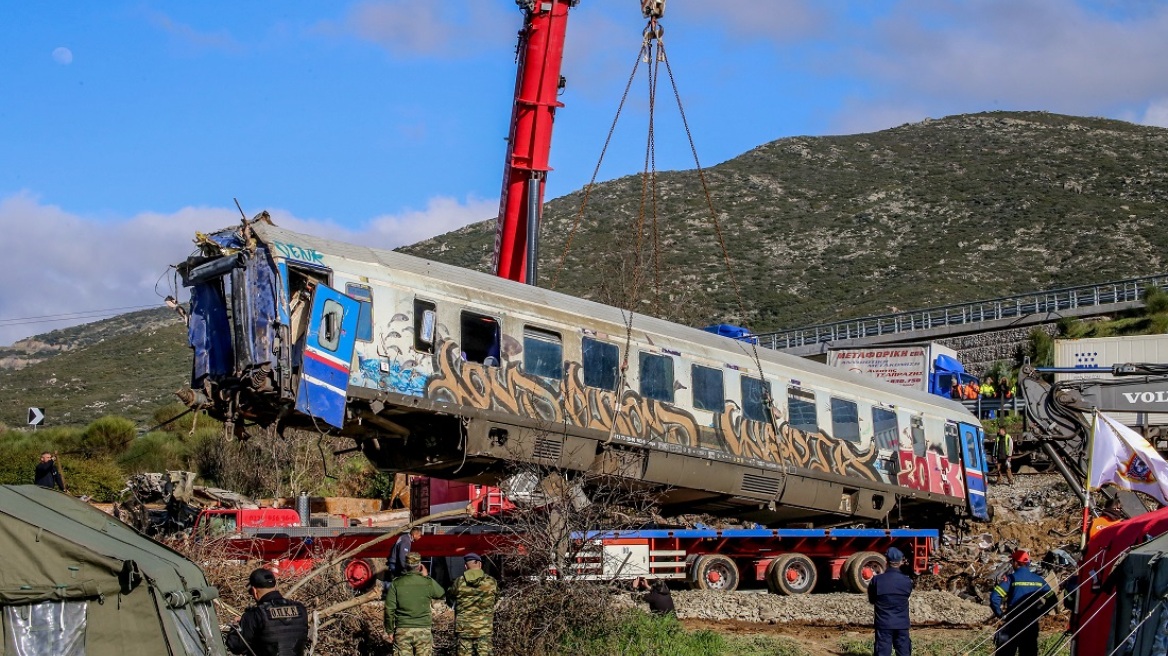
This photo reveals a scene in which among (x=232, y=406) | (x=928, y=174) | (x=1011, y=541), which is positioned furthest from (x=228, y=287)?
(x=928, y=174)

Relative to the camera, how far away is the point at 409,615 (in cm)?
1165

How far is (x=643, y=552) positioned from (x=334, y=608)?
705 cm

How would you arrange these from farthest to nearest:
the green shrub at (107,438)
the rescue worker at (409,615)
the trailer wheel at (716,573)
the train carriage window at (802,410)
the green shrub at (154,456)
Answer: the green shrub at (107,438) < the green shrub at (154,456) < the train carriage window at (802,410) < the trailer wheel at (716,573) < the rescue worker at (409,615)

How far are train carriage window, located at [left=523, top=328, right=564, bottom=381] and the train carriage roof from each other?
411 mm

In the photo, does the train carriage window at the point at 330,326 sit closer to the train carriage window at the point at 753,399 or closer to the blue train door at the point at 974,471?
the train carriage window at the point at 753,399

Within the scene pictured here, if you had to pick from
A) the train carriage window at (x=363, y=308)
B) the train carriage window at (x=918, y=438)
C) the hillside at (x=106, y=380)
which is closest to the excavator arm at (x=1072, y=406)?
the train carriage window at (x=918, y=438)

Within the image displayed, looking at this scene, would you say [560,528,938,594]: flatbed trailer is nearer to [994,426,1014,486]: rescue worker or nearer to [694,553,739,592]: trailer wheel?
[694,553,739,592]: trailer wheel

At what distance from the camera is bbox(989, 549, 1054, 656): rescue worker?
41.1 feet

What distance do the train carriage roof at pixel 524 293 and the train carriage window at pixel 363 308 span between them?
369 mm

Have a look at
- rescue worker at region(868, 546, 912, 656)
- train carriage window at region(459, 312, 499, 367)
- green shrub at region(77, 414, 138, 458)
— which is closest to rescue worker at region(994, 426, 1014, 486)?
train carriage window at region(459, 312, 499, 367)

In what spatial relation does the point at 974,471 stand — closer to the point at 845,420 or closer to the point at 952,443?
the point at 952,443

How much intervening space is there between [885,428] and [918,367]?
15.9m

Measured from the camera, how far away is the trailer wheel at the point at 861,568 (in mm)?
21062

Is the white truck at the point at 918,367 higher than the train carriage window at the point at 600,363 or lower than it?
higher
